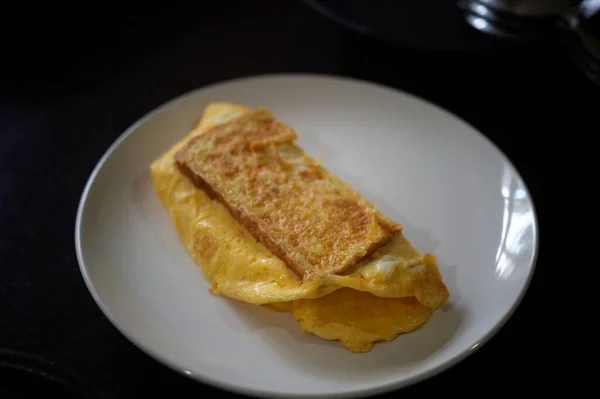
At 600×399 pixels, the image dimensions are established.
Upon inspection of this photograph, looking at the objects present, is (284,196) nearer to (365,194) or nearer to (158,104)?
(365,194)

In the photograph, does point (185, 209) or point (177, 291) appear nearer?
point (177, 291)

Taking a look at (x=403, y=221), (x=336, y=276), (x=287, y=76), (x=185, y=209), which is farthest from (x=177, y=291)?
(x=287, y=76)

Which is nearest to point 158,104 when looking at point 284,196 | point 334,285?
point 284,196

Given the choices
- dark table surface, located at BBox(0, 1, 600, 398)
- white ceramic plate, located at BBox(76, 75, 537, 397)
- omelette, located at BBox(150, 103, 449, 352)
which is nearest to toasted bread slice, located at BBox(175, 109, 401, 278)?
omelette, located at BBox(150, 103, 449, 352)

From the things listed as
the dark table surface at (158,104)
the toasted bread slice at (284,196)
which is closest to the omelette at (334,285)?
the toasted bread slice at (284,196)

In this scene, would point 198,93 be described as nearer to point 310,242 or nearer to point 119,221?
point 119,221
